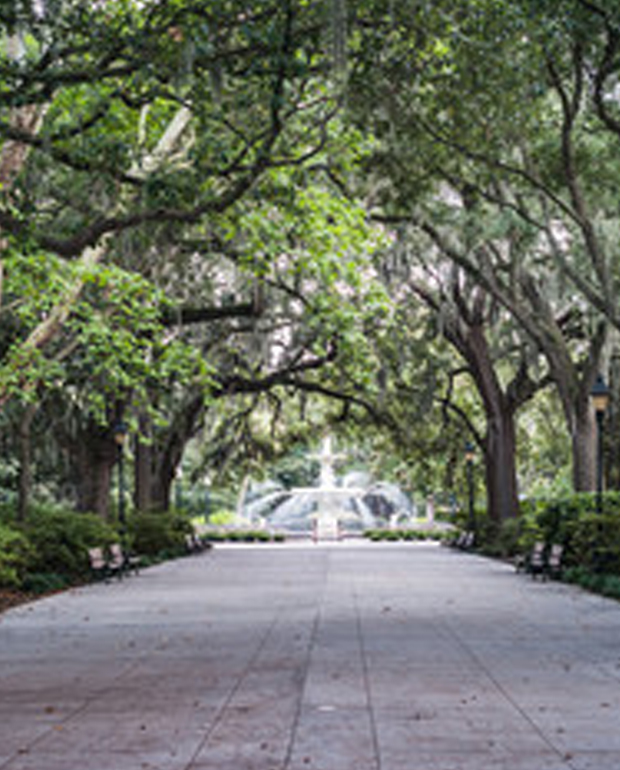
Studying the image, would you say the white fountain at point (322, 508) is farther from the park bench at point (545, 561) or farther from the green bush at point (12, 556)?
the green bush at point (12, 556)

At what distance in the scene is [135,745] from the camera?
7949mm

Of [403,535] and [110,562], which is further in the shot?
[403,535]

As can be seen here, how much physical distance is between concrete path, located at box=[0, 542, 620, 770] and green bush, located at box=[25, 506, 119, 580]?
335 centimetres

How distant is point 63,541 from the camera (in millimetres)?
25328

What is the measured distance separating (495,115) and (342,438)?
30.0 m

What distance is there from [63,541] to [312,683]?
15.5 meters

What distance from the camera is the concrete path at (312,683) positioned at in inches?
304

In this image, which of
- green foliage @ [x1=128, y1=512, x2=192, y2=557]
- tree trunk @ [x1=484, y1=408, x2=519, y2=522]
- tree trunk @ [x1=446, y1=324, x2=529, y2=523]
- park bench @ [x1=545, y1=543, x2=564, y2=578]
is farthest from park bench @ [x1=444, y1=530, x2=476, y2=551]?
park bench @ [x1=545, y1=543, x2=564, y2=578]

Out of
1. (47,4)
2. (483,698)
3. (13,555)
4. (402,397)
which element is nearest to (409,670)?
(483,698)

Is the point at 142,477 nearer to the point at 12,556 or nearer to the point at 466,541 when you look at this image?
the point at 466,541

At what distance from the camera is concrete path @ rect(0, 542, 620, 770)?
773 centimetres

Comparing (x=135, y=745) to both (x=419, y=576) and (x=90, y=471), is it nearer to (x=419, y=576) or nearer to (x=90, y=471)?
(x=419, y=576)

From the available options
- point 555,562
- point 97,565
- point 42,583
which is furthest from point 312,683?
point 555,562

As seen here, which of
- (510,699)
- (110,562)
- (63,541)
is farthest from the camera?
(110,562)
